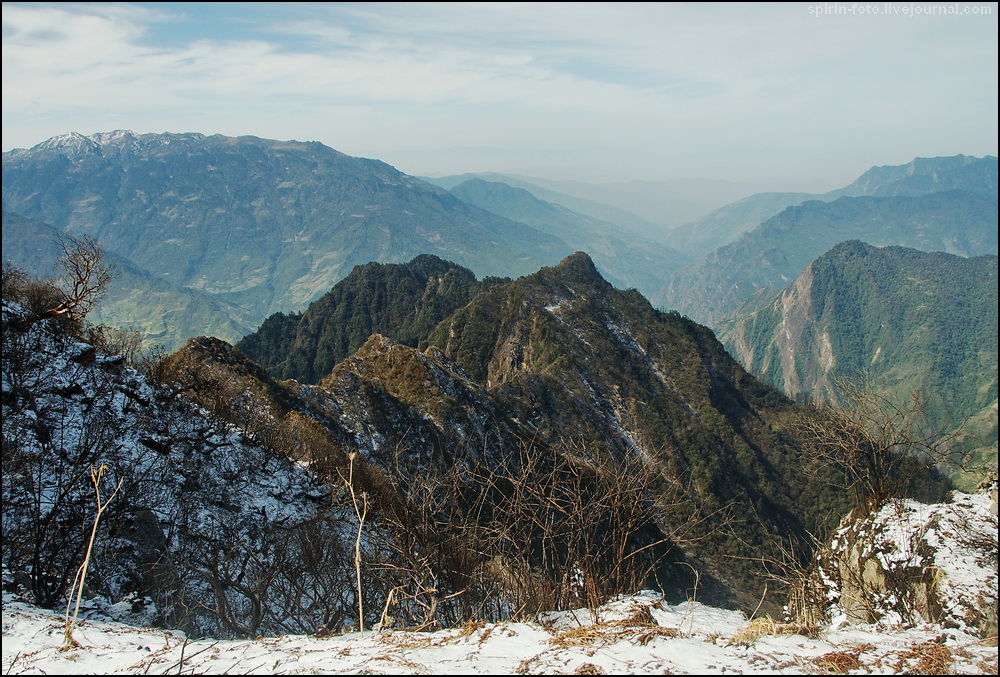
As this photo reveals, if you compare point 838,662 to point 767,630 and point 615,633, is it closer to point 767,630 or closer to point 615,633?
point 767,630

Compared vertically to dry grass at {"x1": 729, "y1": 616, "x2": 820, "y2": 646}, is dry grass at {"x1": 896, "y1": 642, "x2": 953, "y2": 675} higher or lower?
higher

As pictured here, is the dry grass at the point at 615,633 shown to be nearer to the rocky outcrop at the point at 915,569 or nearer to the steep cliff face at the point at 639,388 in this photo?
the rocky outcrop at the point at 915,569

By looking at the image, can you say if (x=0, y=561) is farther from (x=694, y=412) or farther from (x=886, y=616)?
(x=694, y=412)

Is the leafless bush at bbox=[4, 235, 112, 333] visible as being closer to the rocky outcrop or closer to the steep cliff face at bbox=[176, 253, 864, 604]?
the steep cliff face at bbox=[176, 253, 864, 604]

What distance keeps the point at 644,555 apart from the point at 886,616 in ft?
88.8

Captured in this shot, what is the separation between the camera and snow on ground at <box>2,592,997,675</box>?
21.1 ft

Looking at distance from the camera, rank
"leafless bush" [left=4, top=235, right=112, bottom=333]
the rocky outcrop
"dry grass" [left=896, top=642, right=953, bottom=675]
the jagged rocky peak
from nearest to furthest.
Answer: "dry grass" [left=896, top=642, right=953, bottom=675] < the rocky outcrop < "leafless bush" [left=4, top=235, right=112, bottom=333] < the jagged rocky peak

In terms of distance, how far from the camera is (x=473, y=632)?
7504mm

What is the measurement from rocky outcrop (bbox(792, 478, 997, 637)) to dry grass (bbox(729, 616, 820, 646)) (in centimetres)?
78

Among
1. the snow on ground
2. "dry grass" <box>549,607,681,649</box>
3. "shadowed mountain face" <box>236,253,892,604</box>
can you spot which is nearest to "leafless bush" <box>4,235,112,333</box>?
the snow on ground

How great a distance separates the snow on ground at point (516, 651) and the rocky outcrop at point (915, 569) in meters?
0.90

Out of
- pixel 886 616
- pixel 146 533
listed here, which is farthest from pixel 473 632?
pixel 146 533

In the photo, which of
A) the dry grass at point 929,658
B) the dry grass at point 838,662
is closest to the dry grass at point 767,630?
the dry grass at point 838,662

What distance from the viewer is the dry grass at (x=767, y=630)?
7199mm
